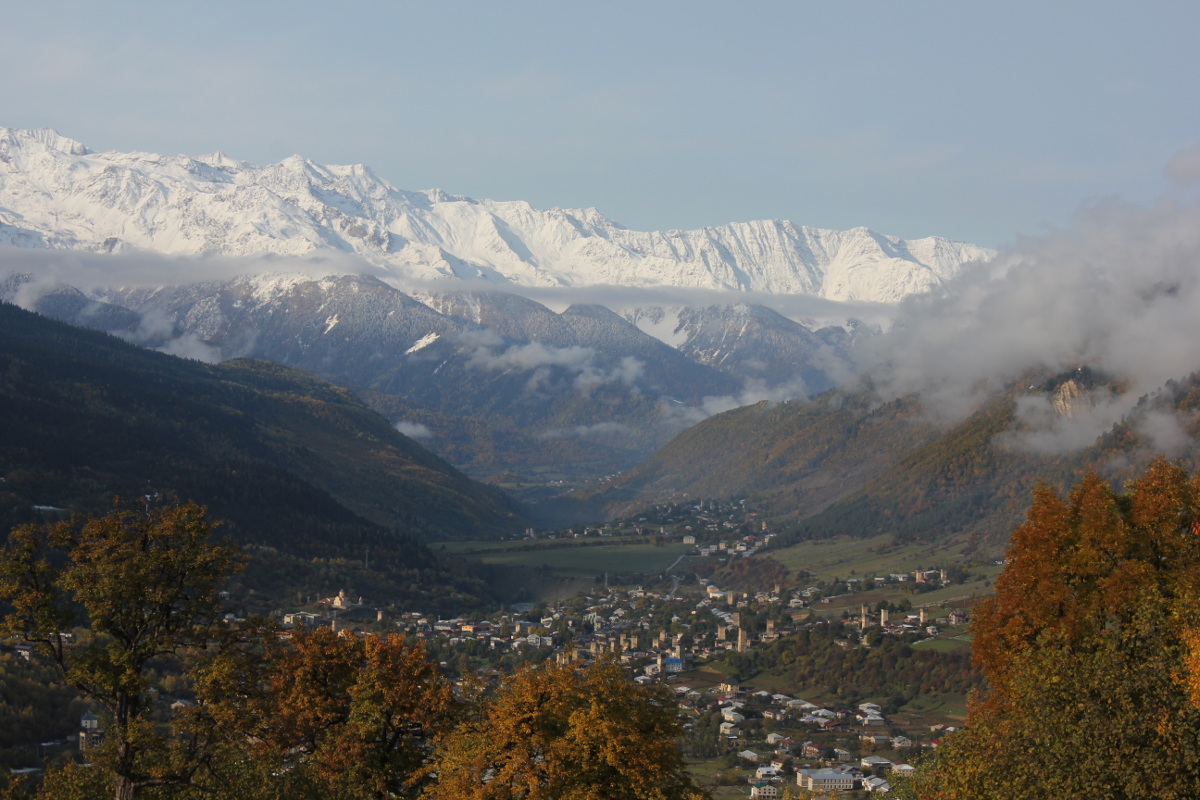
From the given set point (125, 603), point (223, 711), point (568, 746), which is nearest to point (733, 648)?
point (568, 746)

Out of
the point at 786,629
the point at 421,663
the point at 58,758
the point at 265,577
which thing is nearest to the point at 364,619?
the point at 265,577

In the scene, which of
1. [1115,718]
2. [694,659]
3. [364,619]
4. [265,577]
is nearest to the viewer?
[1115,718]

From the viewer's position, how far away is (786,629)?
147 m

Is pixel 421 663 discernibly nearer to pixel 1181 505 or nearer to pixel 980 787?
pixel 980 787

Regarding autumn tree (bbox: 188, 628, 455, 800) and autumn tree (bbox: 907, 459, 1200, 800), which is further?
autumn tree (bbox: 188, 628, 455, 800)

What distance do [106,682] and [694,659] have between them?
104 metres

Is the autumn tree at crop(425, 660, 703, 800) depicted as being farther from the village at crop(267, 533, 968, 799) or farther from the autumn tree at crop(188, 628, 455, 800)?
the village at crop(267, 533, 968, 799)

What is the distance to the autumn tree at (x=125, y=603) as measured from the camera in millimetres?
31953

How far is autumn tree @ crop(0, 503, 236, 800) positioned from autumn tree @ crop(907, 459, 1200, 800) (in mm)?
22669

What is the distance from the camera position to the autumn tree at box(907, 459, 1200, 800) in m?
30.8

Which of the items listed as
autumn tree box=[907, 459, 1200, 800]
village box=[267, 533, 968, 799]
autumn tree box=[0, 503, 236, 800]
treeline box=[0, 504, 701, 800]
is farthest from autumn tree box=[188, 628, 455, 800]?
autumn tree box=[907, 459, 1200, 800]

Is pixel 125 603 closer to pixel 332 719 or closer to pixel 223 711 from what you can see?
pixel 223 711

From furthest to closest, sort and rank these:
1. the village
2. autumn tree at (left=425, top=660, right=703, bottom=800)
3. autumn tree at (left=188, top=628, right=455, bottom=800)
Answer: the village → autumn tree at (left=188, top=628, right=455, bottom=800) → autumn tree at (left=425, top=660, right=703, bottom=800)

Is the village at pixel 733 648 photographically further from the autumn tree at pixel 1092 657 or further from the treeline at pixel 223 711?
the autumn tree at pixel 1092 657
